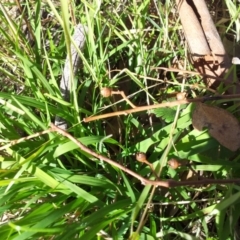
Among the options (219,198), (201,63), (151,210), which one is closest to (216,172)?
(219,198)

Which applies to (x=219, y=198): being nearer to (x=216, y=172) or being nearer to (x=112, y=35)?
(x=216, y=172)

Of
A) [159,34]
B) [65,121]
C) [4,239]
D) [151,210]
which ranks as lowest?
Result: [151,210]

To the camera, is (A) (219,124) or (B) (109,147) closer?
(A) (219,124)

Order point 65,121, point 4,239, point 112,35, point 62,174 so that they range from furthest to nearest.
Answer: point 112,35 → point 65,121 → point 62,174 → point 4,239
